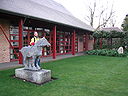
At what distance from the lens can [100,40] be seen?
67.4 feet

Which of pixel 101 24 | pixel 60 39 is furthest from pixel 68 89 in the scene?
pixel 101 24

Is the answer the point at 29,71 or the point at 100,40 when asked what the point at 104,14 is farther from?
the point at 29,71

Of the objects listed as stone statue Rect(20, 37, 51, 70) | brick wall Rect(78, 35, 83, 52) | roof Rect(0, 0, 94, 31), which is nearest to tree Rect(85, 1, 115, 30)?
brick wall Rect(78, 35, 83, 52)

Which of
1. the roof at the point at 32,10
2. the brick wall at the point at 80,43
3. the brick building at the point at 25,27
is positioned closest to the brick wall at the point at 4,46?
the brick building at the point at 25,27

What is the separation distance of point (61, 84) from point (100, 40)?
54.2 ft

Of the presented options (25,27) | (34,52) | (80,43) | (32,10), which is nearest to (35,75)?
(34,52)

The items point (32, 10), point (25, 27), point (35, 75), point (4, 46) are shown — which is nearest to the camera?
point (35, 75)

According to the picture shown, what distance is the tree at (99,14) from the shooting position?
3625cm

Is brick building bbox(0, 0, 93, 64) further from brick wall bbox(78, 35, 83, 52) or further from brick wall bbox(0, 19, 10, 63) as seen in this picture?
brick wall bbox(78, 35, 83, 52)

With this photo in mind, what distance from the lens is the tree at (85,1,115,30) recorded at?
3625cm

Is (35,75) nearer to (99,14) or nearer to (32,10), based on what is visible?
(32,10)

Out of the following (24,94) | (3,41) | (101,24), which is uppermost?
(101,24)

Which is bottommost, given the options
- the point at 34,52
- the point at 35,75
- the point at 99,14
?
the point at 35,75

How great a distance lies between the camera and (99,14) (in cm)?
3694
